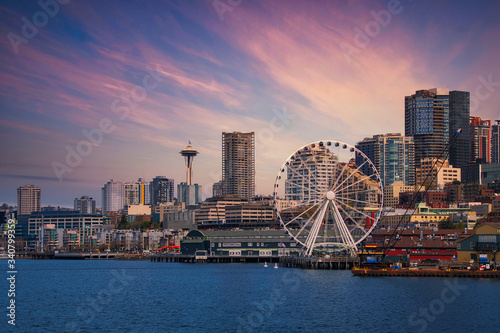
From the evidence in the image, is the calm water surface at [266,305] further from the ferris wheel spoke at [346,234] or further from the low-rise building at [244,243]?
the low-rise building at [244,243]

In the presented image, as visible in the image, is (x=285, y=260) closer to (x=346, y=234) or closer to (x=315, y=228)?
(x=315, y=228)

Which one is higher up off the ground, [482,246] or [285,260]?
[482,246]

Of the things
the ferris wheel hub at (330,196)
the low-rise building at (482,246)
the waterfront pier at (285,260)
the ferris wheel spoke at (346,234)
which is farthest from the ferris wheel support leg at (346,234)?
the low-rise building at (482,246)

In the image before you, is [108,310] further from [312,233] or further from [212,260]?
[212,260]

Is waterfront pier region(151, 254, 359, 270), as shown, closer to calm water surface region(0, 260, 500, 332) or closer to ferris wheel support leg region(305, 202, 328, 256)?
ferris wheel support leg region(305, 202, 328, 256)

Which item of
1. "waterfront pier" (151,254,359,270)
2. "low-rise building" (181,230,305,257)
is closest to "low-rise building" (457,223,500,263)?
"waterfront pier" (151,254,359,270)

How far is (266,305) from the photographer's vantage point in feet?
236

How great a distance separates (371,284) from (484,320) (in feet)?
95.5

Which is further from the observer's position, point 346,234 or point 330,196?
point 346,234

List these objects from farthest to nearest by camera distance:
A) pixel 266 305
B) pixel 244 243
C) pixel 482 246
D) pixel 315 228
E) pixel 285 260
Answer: pixel 244 243
pixel 285 260
pixel 315 228
pixel 482 246
pixel 266 305

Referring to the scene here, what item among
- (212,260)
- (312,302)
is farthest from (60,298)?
(212,260)

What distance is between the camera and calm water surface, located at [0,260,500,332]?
5947cm

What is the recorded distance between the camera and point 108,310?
229 feet

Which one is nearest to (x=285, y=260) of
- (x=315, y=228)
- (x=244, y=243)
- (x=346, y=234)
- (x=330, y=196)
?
(x=315, y=228)
